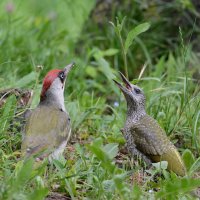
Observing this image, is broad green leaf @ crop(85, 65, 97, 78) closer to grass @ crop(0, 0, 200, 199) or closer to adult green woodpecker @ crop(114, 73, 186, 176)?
grass @ crop(0, 0, 200, 199)

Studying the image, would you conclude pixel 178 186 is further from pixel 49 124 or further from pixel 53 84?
pixel 53 84

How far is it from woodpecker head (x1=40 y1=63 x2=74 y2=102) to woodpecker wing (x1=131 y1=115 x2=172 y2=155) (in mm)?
721

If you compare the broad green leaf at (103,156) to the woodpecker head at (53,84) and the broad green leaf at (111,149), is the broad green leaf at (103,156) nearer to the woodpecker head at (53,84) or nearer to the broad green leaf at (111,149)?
the broad green leaf at (111,149)

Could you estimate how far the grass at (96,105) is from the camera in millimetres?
5023

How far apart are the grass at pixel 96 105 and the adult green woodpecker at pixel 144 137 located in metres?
0.10

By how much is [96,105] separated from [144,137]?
113 centimetres

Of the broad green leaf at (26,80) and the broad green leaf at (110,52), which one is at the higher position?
the broad green leaf at (26,80)

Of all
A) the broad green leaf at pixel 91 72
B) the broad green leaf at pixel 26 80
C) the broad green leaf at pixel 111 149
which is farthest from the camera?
the broad green leaf at pixel 91 72

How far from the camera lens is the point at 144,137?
6312 millimetres

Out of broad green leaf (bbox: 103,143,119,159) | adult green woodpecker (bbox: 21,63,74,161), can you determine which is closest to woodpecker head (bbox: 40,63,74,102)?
adult green woodpecker (bbox: 21,63,74,161)

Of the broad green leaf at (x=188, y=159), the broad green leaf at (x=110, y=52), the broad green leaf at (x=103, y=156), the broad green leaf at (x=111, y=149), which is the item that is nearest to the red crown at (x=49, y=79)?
the broad green leaf at (x=111, y=149)

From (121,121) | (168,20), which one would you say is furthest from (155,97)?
(168,20)

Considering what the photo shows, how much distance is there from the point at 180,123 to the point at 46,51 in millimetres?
2409

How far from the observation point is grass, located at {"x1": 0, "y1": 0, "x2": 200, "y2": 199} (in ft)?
16.5
